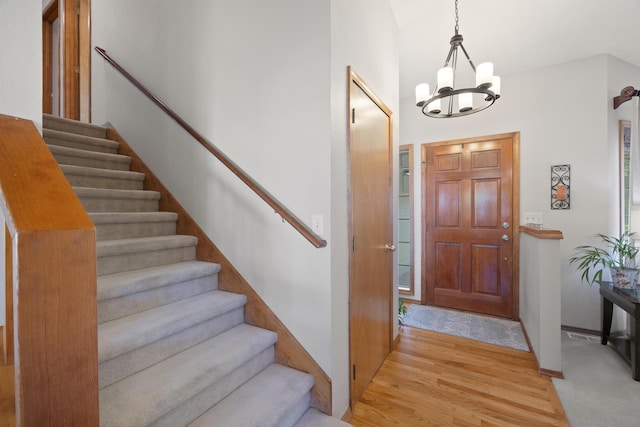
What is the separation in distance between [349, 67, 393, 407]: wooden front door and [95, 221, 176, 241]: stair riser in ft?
4.83

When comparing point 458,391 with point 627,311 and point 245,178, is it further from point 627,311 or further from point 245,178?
point 245,178

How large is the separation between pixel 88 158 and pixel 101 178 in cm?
29

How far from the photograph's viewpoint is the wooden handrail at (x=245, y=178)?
Result: 1.52 metres

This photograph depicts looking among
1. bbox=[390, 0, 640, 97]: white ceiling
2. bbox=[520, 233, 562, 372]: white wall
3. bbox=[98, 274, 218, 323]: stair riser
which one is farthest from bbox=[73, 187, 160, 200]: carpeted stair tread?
bbox=[520, 233, 562, 372]: white wall

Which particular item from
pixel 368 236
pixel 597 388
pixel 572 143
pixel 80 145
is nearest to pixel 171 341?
pixel 368 236

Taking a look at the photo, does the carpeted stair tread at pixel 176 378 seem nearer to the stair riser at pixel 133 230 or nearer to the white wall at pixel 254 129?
the white wall at pixel 254 129

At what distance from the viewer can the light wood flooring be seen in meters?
1.72

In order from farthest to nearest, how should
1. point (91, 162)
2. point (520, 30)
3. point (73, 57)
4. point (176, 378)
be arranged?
point (73, 57)
point (520, 30)
point (91, 162)
point (176, 378)

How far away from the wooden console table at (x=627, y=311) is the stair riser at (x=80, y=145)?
15.1 feet

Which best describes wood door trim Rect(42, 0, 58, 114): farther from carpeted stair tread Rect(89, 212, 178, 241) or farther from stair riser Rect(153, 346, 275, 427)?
stair riser Rect(153, 346, 275, 427)

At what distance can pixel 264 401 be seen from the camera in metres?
1.37

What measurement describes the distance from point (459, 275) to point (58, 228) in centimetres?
385

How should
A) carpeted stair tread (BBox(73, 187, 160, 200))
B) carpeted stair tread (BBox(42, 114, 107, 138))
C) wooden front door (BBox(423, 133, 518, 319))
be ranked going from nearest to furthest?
carpeted stair tread (BBox(73, 187, 160, 200)) < carpeted stair tread (BBox(42, 114, 107, 138)) < wooden front door (BBox(423, 133, 518, 319))

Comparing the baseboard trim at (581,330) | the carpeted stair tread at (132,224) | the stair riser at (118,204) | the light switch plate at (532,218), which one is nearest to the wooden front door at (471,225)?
the light switch plate at (532,218)
